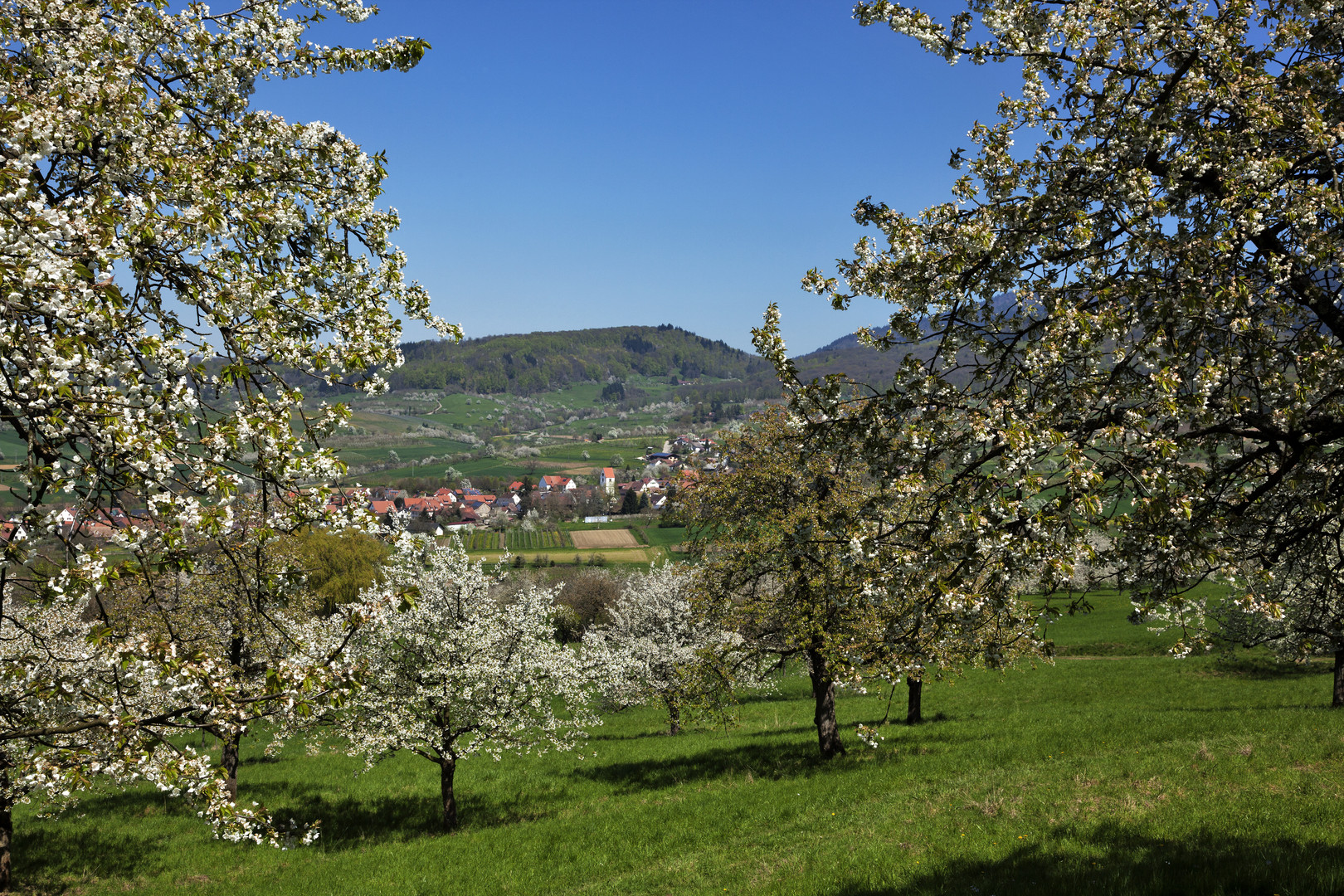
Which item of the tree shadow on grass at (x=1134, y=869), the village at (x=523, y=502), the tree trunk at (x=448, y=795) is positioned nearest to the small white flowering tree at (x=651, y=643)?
the tree trunk at (x=448, y=795)

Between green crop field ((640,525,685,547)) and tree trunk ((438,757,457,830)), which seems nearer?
tree trunk ((438,757,457,830))

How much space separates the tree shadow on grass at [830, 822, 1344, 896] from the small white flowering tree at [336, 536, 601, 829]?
13.1m

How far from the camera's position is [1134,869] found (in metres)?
9.10

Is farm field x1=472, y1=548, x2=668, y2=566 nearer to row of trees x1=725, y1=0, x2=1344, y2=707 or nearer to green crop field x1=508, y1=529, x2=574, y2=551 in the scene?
green crop field x1=508, y1=529, x2=574, y2=551

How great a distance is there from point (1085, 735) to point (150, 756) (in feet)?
73.5

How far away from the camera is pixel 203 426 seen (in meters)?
5.27

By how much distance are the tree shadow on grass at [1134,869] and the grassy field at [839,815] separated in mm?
41

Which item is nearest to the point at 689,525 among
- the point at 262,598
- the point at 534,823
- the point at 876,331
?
the point at 534,823

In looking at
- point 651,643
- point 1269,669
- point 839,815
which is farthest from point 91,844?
point 1269,669

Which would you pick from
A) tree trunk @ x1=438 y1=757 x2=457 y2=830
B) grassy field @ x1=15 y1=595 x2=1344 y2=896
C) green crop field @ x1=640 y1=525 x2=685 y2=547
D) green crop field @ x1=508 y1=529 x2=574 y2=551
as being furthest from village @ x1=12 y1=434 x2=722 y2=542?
tree trunk @ x1=438 y1=757 x2=457 y2=830

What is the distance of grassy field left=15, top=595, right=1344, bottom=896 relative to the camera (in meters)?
10.2

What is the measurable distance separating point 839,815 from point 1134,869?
7307 millimetres

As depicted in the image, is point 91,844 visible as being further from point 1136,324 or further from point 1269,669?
point 1269,669

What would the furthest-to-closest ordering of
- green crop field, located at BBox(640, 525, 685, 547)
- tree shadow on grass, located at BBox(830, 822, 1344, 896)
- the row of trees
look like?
green crop field, located at BBox(640, 525, 685, 547) → tree shadow on grass, located at BBox(830, 822, 1344, 896) → the row of trees
